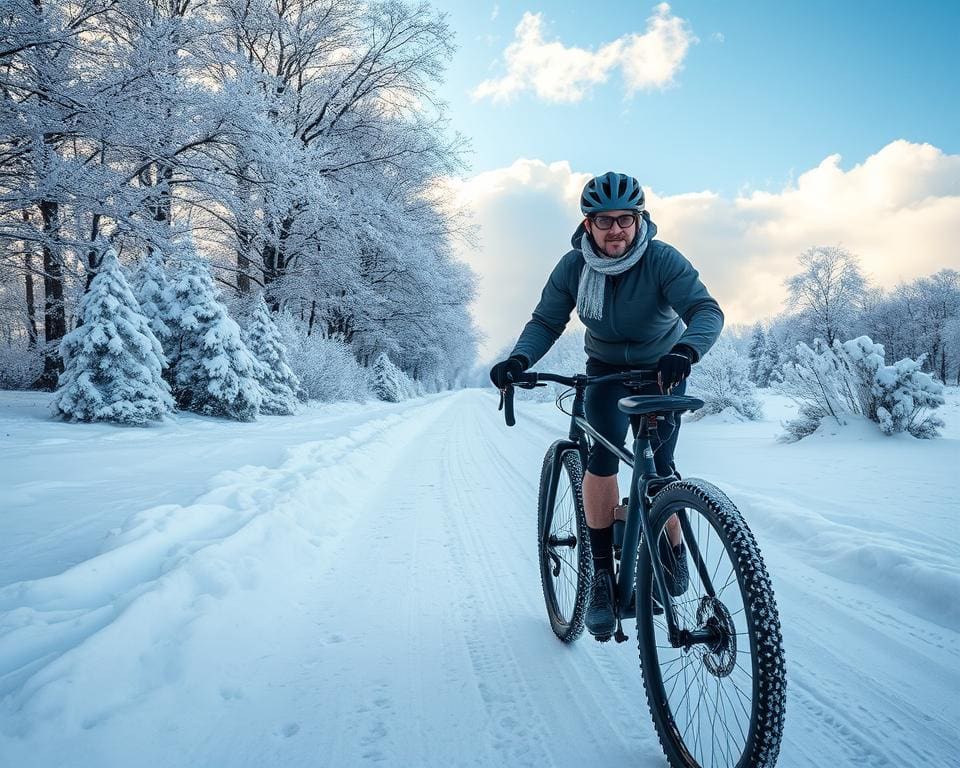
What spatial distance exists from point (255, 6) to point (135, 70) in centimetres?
754

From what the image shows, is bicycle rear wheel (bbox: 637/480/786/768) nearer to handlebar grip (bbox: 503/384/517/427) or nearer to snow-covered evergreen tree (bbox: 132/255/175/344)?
handlebar grip (bbox: 503/384/517/427)

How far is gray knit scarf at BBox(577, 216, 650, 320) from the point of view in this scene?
208 centimetres

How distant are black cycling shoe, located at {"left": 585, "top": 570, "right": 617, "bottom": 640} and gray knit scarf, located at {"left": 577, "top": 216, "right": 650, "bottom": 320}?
44.9 inches

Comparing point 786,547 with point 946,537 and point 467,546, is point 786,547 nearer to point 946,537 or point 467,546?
point 946,537

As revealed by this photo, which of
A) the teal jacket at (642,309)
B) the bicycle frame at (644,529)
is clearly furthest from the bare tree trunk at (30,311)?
the bicycle frame at (644,529)

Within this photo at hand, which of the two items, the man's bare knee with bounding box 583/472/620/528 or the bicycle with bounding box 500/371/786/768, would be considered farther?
the man's bare knee with bounding box 583/472/620/528

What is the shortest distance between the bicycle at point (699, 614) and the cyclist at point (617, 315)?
0.29ft

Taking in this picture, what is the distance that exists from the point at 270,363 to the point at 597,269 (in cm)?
1094

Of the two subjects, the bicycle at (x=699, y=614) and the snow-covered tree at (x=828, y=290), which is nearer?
the bicycle at (x=699, y=614)

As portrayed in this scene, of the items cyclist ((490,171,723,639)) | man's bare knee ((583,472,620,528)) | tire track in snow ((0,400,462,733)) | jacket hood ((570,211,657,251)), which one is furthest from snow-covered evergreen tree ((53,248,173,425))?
man's bare knee ((583,472,620,528))

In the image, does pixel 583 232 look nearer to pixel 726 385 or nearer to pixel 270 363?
pixel 270 363

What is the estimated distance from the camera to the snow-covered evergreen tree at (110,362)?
697 cm

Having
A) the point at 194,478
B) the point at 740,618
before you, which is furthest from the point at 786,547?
the point at 194,478

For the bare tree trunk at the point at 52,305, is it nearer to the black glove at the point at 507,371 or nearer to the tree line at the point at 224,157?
the tree line at the point at 224,157
